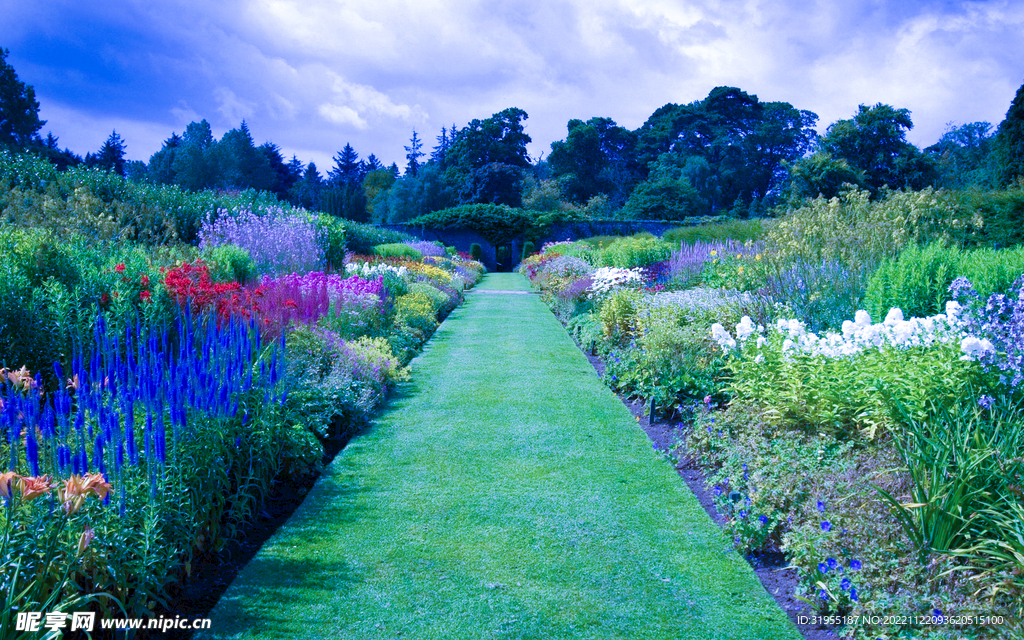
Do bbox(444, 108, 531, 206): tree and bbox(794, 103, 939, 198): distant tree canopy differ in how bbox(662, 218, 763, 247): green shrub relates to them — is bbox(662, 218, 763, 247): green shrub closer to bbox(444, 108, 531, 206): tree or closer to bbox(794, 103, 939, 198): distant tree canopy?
bbox(794, 103, 939, 198): distant tree canopy

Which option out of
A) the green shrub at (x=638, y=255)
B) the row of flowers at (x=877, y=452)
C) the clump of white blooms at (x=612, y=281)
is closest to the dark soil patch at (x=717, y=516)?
the row of flowers at (x=877, y=452)

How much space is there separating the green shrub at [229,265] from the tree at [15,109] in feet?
A: 110

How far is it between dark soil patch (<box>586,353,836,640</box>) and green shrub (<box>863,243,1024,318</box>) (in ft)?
6.60

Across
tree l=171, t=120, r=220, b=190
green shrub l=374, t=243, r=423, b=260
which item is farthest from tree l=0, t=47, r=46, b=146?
green shrub l=374, t=243, r=423, b=260

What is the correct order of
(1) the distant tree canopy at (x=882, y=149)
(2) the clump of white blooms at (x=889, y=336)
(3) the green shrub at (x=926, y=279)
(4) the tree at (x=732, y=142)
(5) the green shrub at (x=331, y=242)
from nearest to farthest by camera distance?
(2) the clump of white blooms at (x=889, y=336), (3) the green shrub at (x=926, y=279), (5) the green shrub at (x=331, y=242), (1) the distant tree canopy at (x=882, y=149), (4) the tree at (x=732, y=142)

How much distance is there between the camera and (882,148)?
30.8m

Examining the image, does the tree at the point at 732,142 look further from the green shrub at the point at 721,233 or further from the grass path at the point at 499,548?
the grass path at the point at 499,548

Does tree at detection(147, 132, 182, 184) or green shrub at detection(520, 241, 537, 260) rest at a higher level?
tree at detection(147, 132, 182, 184)

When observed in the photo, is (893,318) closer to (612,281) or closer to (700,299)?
(700,299)

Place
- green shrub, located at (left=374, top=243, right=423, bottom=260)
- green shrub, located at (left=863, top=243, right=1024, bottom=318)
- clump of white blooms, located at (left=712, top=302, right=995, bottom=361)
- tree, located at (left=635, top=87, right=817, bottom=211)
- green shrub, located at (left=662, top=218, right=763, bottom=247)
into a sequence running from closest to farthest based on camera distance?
1. clump of white blooms, located at (left=712, top=302, right=995, bottom=361)
2. green shrub, located at (left=863, top=243, right=1024, bottom=318)
3. green shrub, located at (left=662, top=218, right=763, bottom=247)
4. green shrub, located at (left=374, top=243, right=423, bottom=260)
5. tree, located at (left=635, top=87, right=817, bottom=211)

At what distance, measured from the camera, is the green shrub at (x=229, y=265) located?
275 inches

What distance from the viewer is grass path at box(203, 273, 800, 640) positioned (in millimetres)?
2594

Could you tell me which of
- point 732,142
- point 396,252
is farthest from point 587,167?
point 396,252

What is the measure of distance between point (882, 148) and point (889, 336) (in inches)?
1277
